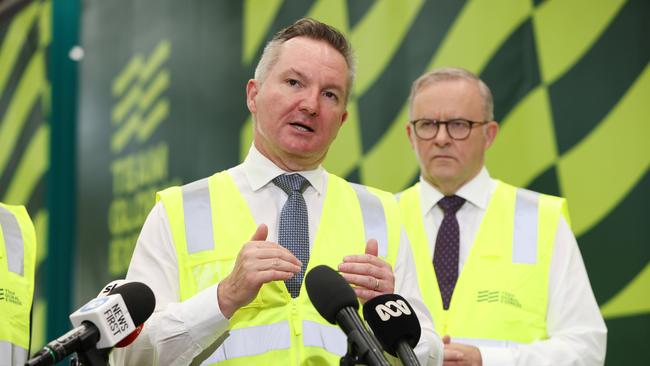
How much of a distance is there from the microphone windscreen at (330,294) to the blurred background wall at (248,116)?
6.51ft

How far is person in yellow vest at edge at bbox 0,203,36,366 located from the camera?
2.05 metres

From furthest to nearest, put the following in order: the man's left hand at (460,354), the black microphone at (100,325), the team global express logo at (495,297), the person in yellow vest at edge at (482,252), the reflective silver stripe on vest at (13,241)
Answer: the team global express logo at (495,297)
the person in yellow vest at edge at (482,252)
the man's left hand at (460,354)
the reflective silver stripe on vest at (13,241)
the black microphone at (100,325)

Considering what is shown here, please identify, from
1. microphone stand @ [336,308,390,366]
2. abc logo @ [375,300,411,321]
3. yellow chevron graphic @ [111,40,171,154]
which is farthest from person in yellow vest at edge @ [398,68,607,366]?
yellow chevron graphic @ [111,40,171,154]

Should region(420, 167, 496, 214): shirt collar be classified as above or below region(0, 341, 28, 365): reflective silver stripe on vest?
above

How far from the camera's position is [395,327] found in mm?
1534

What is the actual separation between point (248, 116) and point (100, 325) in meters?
3.56

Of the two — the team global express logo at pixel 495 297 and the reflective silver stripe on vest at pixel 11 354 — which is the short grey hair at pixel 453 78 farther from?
the reflective silver stripe on vest at pixel 11 354

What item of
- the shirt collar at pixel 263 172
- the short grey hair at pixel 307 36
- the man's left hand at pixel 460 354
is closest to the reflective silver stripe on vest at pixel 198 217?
the shirt collar at pixel 263 172

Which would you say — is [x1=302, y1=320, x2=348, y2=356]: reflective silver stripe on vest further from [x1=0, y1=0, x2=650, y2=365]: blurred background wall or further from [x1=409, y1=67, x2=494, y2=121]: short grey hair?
[x1=0, y1=0, x2=650, y2=365]: blurred background wall

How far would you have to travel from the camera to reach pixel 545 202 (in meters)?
2.96

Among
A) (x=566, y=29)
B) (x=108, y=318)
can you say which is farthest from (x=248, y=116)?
(x=108, y=318)

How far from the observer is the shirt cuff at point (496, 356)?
8.52 feet

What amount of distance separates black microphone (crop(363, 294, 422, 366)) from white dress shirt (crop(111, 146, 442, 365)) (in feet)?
1.47

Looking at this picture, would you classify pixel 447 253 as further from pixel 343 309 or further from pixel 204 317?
pixel 343 309
